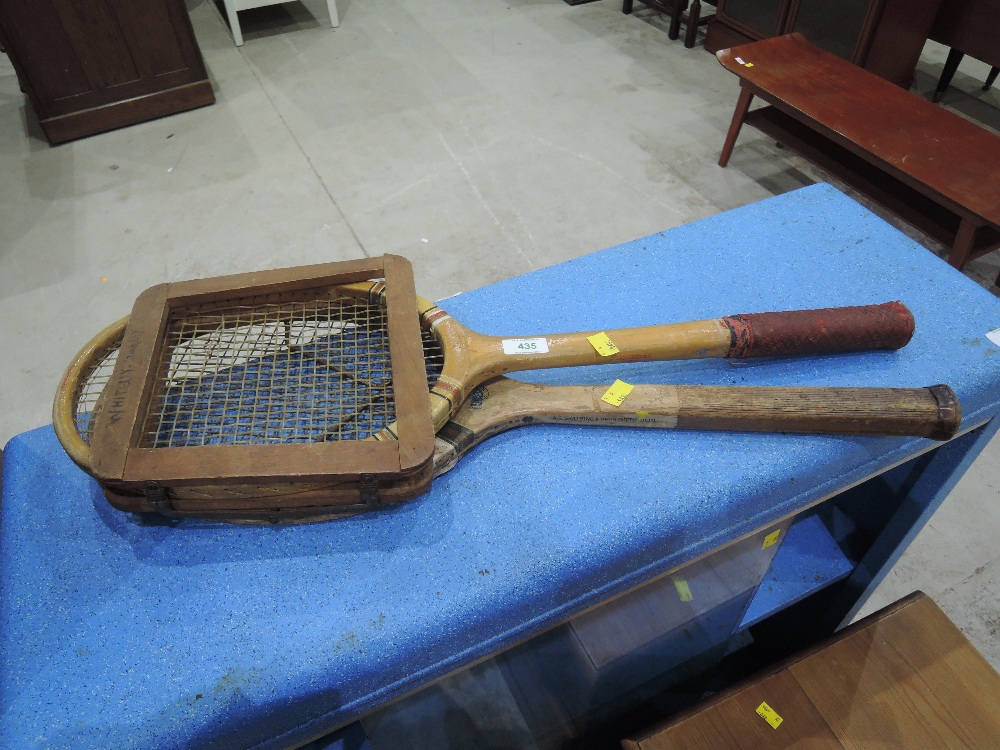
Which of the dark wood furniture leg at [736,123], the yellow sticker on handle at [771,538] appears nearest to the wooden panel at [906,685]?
the yellow sticker on handle at [771,538]

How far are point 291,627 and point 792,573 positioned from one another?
4.57ft

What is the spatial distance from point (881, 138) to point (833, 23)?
145 cm

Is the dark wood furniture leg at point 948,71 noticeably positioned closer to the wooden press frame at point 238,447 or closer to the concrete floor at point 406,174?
the concrete floor at point 406,174

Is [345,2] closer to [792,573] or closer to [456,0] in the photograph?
[456,0]

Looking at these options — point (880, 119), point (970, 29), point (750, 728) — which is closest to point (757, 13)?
point (970, 29)

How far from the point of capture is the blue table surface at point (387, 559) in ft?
3.43

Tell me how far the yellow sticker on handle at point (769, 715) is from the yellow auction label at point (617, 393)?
85cm

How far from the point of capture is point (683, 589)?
5.64 ft

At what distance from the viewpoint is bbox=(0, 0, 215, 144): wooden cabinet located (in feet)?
11.5

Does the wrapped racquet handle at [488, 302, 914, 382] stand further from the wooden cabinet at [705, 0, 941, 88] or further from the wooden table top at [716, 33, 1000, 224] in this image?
the wooden cabinet at [705, 0, 941, 88]

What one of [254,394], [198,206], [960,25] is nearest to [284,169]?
[198,206]

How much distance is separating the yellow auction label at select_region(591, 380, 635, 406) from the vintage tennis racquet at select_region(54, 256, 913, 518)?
65 mm

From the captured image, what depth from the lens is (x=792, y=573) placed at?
6.21 feet

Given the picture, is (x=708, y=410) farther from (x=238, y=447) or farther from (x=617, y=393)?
(x=238, y=447)
